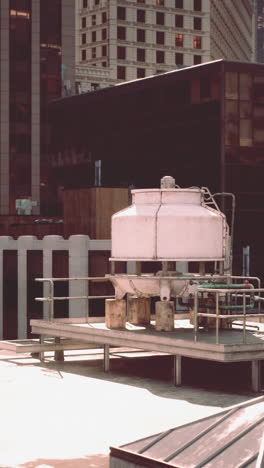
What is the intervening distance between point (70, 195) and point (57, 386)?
27448mm

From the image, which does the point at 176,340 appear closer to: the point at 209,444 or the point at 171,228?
the point at 171,228

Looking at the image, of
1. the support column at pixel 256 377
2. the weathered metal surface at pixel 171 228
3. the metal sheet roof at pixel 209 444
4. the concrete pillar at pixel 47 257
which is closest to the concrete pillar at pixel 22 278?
the concrete pillar at pixel 47 257

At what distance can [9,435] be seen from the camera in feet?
48.8

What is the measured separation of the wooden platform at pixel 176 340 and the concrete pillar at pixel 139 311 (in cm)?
31

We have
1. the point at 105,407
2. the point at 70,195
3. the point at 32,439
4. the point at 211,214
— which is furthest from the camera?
the point at 70,195

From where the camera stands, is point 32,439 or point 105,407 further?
point 105,407

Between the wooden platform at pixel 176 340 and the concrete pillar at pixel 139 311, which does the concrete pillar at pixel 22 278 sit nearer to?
the wooden platform at pixel 176 340

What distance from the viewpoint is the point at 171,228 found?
22.9m

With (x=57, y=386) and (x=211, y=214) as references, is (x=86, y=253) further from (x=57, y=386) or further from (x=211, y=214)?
(x=57, y=386)

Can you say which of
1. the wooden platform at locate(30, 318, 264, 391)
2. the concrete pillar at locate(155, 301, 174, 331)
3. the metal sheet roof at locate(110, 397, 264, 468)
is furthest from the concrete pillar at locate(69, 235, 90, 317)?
the metal sheet roof at locate(110, 397, 264, 468)

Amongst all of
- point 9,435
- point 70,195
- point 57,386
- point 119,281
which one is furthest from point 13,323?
point 9,435

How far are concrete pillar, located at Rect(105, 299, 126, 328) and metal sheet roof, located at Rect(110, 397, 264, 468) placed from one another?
497 inches

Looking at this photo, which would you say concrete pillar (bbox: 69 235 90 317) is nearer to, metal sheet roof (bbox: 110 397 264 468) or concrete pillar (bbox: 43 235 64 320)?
concrete pillar (bbox: 43 235 64 320)

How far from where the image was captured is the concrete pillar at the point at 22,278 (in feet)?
156
